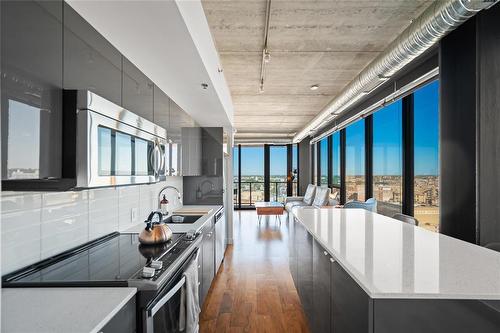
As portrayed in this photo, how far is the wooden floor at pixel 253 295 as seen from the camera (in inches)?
103

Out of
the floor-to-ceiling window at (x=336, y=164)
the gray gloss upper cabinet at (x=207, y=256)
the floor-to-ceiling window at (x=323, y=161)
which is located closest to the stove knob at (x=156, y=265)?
the gray gloss upper cabinet at (x=207, y=256)

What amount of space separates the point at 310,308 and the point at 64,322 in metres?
1.86

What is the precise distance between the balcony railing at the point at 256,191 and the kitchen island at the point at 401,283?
8.32 meters

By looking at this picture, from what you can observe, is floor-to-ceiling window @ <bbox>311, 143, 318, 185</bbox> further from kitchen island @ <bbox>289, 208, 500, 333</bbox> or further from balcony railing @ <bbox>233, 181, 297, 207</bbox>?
kitchen island @ <bbox>289, 208, 500, 333</bbox>

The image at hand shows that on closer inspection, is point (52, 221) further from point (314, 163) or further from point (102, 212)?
point (314, 163)

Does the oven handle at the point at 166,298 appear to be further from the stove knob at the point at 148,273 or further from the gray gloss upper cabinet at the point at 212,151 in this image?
the gray gloss upper cabinet at the point at 212,151

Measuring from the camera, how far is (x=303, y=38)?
282cm

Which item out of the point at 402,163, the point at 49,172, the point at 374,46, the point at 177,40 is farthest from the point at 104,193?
the point at 402,163

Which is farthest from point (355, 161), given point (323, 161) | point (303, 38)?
point (303, 38)

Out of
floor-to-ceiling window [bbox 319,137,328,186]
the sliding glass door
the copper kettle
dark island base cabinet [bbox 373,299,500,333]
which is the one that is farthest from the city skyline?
the sliding glass door

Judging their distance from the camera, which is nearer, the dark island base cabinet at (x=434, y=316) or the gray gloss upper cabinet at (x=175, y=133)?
the dark island base cabinet at (x=434, y=316)

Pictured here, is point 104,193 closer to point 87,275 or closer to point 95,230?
point 95,230

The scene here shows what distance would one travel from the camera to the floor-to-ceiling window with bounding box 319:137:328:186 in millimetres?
8523

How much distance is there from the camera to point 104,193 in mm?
2119
